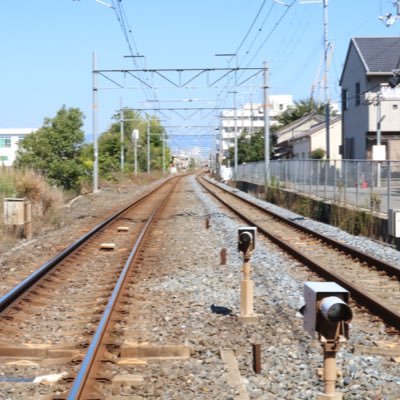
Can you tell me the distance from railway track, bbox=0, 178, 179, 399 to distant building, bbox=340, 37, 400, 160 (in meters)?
29.9

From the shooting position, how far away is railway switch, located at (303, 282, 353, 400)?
432 centimetres

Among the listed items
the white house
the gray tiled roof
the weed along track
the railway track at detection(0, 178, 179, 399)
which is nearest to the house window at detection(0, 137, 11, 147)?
the white house

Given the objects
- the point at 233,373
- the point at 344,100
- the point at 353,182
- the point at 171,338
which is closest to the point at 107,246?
the point at 171,338

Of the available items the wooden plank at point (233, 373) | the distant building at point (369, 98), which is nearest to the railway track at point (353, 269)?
the wooden plank at point (233, 373)

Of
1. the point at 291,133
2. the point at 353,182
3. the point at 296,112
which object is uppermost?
the point at 296,112

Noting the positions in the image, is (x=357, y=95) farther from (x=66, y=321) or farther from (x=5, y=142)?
(x=5, y=142)

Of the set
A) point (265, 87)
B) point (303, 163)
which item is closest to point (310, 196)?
point (303, 163)

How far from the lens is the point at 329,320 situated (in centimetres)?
432

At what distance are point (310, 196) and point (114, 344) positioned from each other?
843 inches

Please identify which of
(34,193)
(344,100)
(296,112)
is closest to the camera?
(34,193)

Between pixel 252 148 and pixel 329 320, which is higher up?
pixel 252 148

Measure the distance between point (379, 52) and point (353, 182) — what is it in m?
26.6

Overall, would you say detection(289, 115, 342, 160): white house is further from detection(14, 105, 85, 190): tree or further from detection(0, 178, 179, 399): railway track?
detection(0, 178, 179, 399): railway track

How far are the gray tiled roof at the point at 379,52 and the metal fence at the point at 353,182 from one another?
1465 cm
